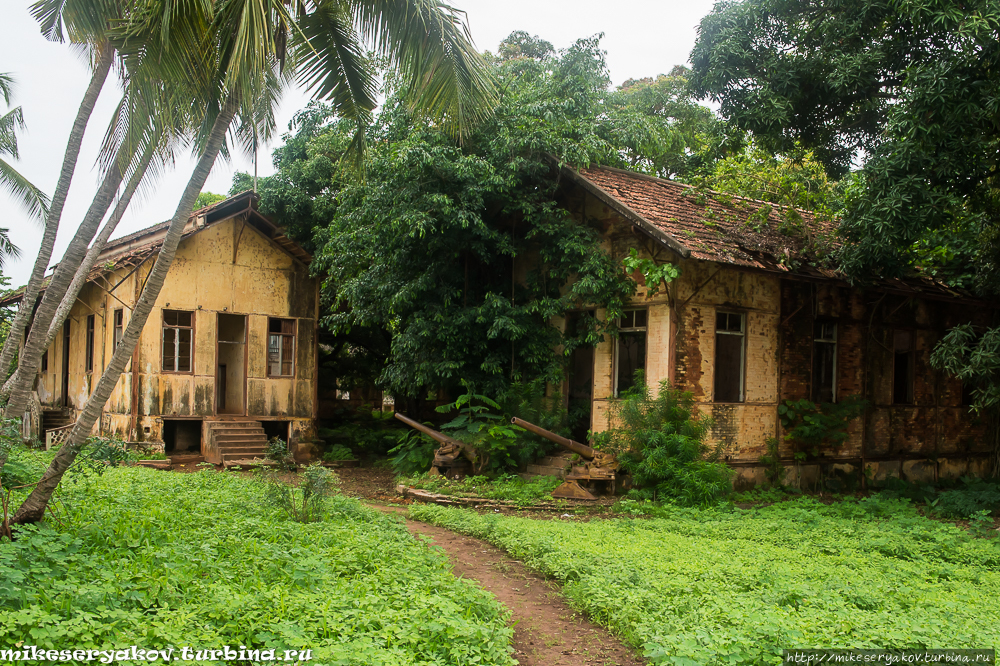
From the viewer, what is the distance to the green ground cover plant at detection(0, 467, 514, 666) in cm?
428

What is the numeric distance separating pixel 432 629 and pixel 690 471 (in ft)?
25.2

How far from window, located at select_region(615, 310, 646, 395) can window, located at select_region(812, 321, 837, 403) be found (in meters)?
3.63

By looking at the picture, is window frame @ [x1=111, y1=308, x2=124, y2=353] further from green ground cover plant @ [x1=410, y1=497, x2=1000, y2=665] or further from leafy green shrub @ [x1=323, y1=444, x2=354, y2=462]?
green ground cover plant @ [x1=410, y1=497, x2=1000, y2=665]

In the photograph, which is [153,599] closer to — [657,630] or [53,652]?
[53,652]

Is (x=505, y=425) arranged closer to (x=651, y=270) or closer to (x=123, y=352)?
(x=651, y=270)

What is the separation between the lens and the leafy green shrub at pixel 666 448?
1156cm

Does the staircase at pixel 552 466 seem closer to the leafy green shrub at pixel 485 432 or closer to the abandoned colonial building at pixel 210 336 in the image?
the leafy green shrub at pixel 485 432

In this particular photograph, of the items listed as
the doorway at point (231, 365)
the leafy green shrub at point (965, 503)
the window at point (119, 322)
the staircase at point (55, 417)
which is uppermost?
the window at point (119, 322)

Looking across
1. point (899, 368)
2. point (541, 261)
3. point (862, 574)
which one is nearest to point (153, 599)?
point (862, 574)

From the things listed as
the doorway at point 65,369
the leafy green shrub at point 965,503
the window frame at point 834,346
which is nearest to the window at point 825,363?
the window frame at point 834,346

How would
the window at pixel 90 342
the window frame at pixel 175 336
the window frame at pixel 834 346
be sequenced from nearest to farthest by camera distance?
the window frame at pixel 834 346 → the window frame at pixel 175 336 → the window at pixel 90 342

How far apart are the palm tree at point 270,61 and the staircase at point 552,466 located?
6.37 meters

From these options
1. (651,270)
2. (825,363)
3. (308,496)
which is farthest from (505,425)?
(825,363)

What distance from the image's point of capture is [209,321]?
16609mm
